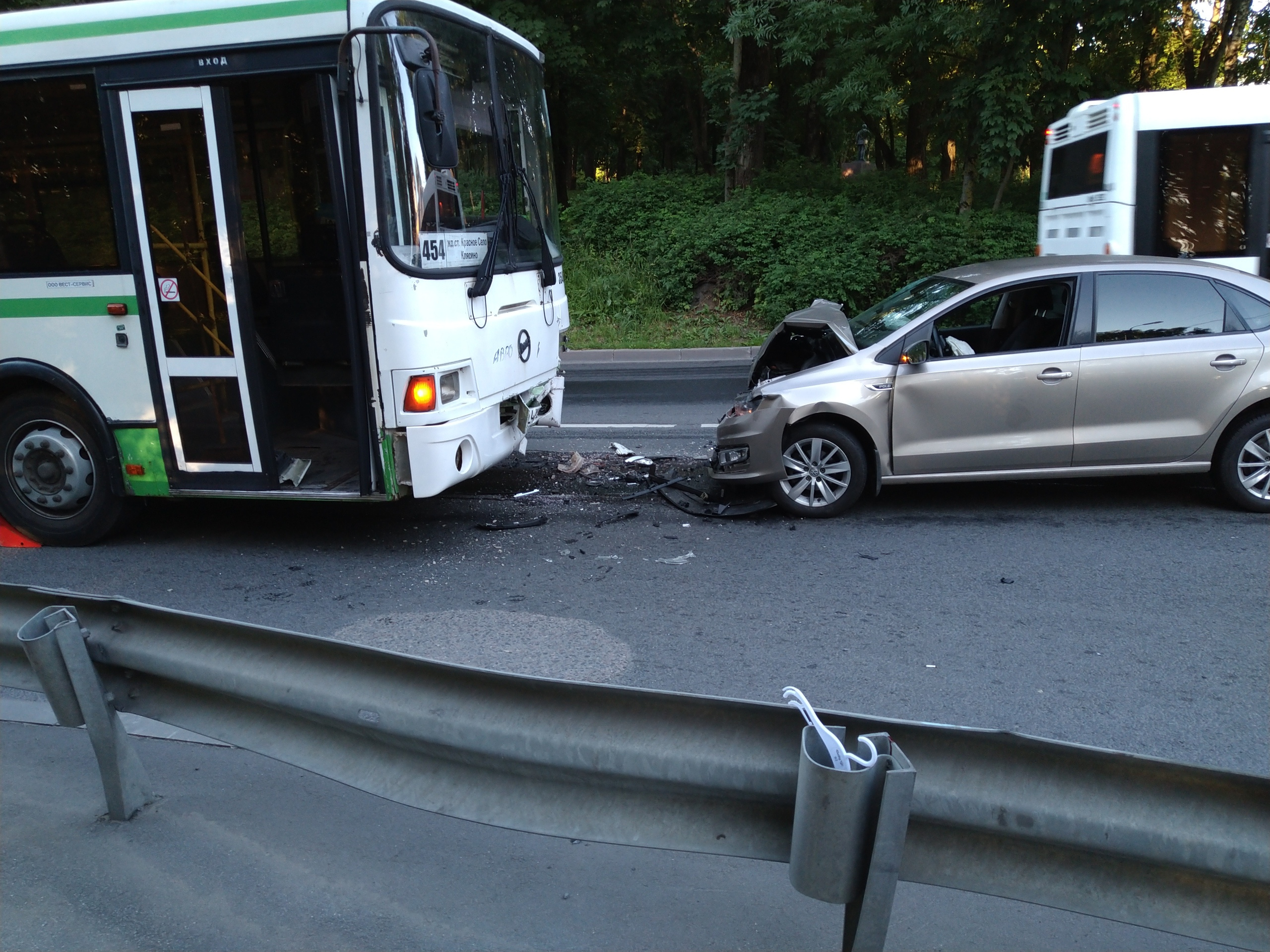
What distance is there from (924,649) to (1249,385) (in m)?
3.53

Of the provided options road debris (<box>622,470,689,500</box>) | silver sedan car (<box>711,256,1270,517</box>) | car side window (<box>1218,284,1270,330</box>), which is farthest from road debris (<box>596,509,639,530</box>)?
car side window (<box>1218,284,1270,330</box>)

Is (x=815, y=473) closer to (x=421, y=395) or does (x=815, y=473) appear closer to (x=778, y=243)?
(x=421, y=395)

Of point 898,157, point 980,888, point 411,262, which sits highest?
point 898,157

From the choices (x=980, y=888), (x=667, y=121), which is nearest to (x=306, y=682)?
(x=980, y=888)

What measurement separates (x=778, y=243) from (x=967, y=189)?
12.0ft

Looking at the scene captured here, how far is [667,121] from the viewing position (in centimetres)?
3084

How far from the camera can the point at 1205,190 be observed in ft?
33.8

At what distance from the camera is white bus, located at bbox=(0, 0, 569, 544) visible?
5.91 metres

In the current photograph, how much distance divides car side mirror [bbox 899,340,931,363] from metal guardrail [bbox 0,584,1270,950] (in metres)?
5.11

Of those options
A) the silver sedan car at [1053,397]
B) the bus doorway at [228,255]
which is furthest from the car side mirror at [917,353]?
the bus doorway at [228,255]

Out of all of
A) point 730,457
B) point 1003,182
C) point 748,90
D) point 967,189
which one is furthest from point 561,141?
point 730,457

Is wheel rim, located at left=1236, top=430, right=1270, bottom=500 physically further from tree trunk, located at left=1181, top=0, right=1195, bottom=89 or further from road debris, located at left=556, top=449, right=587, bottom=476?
tree trunk, located at left=1181, top=0, right=1195, bottom=89

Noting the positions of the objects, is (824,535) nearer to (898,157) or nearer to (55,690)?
(55,690)

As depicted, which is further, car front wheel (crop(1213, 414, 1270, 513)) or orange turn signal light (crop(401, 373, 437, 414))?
car front wheel (crop(1213, 414, 1270, 513))
